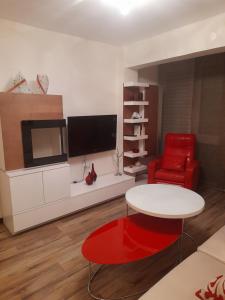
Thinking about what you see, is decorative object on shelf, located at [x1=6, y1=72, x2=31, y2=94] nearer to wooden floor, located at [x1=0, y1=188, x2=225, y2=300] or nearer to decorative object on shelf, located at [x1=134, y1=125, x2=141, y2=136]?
wooden floor, located at [x1=0, y1=188, x2=225, y2=300]

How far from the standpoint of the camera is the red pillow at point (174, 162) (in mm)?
3686

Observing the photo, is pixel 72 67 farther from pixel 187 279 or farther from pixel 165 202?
pixel 187 279

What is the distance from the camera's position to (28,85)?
273cm

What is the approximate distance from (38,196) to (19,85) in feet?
4.50

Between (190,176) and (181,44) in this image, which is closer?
(181,44)

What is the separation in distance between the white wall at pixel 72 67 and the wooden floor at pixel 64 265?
3.53 ft

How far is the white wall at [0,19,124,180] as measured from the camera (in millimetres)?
2705

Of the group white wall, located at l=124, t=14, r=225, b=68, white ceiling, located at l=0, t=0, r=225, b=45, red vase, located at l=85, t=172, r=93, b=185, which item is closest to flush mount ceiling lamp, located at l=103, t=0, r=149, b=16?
white ceiling, located at l=0, t=0, r=225, b=45

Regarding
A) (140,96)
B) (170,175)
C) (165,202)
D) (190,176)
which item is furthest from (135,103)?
(165,202)

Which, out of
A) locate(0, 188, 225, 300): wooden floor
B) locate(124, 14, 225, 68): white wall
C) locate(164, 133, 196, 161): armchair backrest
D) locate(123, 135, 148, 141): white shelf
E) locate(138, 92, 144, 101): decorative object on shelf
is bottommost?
locate(0, 188, 225, 300): wooden floor

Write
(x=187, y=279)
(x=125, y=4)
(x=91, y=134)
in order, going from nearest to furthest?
(x=187, y=279) → (x=125, y=4) → (x=91, y=134)

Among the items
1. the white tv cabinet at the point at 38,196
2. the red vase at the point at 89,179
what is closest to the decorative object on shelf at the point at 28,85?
the white tv cabinet at the point at 38,196

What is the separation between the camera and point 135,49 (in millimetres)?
3588

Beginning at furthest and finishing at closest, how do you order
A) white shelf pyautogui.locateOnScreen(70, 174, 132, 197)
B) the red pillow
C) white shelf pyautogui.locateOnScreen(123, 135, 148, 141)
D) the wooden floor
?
white shelf pyautogui.locateOnScreen(123, 135, 148, 141) → the red pillow → white shelf pyautogui.locateOnScreen(70, 174, 132, 197) → the wooden floor
